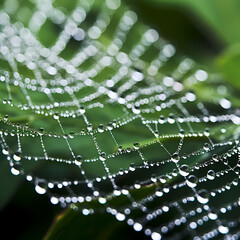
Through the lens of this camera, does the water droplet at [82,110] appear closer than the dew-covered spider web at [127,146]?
No

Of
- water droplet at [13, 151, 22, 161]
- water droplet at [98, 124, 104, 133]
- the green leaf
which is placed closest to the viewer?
water droplet at [13, 151, 22, 161]

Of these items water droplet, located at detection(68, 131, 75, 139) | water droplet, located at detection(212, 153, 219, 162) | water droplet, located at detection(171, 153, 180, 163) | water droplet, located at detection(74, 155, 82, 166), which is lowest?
water droplet, located at detection(74, 155, 82, 166)

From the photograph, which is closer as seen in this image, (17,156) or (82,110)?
(17,156)

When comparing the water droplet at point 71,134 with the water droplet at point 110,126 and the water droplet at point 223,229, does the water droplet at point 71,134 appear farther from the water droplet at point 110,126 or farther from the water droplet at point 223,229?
the water droplet at point 223,229

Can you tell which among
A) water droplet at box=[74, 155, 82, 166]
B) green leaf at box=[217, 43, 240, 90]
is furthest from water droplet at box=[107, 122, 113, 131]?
green leaf at box=[217, 43, 240, 90]

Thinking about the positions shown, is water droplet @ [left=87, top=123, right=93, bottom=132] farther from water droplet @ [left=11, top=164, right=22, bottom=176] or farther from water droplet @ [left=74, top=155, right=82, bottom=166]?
water droplet @ [left=11, top=164, right=22, bottom=176]

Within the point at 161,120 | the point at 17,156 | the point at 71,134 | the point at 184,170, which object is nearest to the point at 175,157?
the point at 184,170

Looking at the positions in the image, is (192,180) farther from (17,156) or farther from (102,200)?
(17,156)

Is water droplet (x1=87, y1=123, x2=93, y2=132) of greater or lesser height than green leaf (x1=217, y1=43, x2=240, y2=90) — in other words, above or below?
below

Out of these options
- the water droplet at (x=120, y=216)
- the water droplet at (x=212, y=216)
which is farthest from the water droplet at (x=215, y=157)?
the water droplet at (x=120, y=216)
